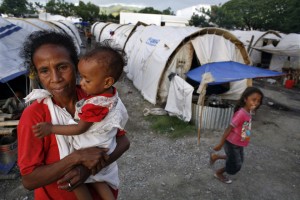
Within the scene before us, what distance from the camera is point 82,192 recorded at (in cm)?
154

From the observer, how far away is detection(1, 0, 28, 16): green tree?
148ft

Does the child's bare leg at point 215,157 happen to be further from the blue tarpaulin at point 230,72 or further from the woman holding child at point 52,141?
the woman holding child at point 52,141

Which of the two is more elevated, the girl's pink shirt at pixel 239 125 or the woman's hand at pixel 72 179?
the woman's hand at pixel 72 179

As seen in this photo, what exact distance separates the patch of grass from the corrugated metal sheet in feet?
1.16

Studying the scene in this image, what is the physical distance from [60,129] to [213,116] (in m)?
6.03

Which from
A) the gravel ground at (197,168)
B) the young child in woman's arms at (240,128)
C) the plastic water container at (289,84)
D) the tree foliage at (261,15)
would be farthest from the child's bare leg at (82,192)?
the tree foliage at (261,15)

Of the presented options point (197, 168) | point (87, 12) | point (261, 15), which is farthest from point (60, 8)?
point (197, 168)

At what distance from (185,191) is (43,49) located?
3.68 m

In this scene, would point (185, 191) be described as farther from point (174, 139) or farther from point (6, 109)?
point (6, 109)

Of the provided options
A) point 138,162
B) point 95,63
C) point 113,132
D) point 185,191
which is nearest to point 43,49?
point 95,63

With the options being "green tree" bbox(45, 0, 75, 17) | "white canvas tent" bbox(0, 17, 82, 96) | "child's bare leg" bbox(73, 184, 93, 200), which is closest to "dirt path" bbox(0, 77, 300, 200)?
"white canvas tent" bbox(0, 17, 82, 96)

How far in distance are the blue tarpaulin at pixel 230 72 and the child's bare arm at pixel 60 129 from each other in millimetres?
5432

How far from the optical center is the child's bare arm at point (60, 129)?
133cm

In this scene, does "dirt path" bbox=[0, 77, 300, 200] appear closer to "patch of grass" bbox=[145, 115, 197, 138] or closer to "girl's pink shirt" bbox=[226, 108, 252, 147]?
"patch of grass" bbox=[145, 115, 197, 138]
